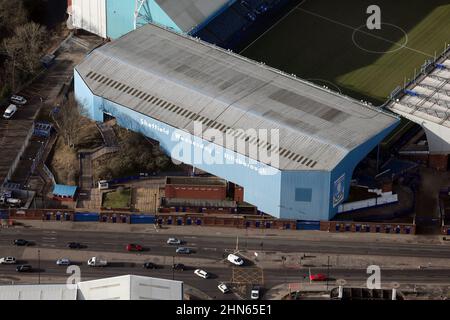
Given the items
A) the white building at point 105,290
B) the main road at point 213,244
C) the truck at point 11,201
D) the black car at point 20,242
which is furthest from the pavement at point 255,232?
the white building at point 105,290

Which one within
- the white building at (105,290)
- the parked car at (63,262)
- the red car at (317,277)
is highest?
the parked car at (63,262)

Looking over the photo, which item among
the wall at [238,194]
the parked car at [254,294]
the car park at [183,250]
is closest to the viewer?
the parked car at [254,294]

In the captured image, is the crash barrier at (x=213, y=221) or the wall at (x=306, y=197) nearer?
the wall at (x=306, y=197)

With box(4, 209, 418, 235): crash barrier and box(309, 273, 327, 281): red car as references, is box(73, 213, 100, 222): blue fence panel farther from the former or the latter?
box(309, 273, 327, 281): red car

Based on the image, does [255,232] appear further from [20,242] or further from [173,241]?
[20,242]

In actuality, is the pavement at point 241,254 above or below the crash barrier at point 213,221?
below

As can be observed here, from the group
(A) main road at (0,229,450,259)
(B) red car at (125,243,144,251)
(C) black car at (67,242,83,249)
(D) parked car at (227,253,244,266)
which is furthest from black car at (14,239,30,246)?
(D) parked car at (227,253,244,266)

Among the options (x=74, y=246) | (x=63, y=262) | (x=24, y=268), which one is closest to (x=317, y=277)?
(x=74, y=246)

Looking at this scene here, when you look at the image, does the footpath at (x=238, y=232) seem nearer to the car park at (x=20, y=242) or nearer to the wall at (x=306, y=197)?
the wall at (x=306, y=197)

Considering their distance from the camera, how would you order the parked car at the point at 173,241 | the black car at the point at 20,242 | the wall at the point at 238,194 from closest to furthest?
the black car at the point at 20,242 → the parked car at the point at 173,241 → the wall at the point at 238,194
